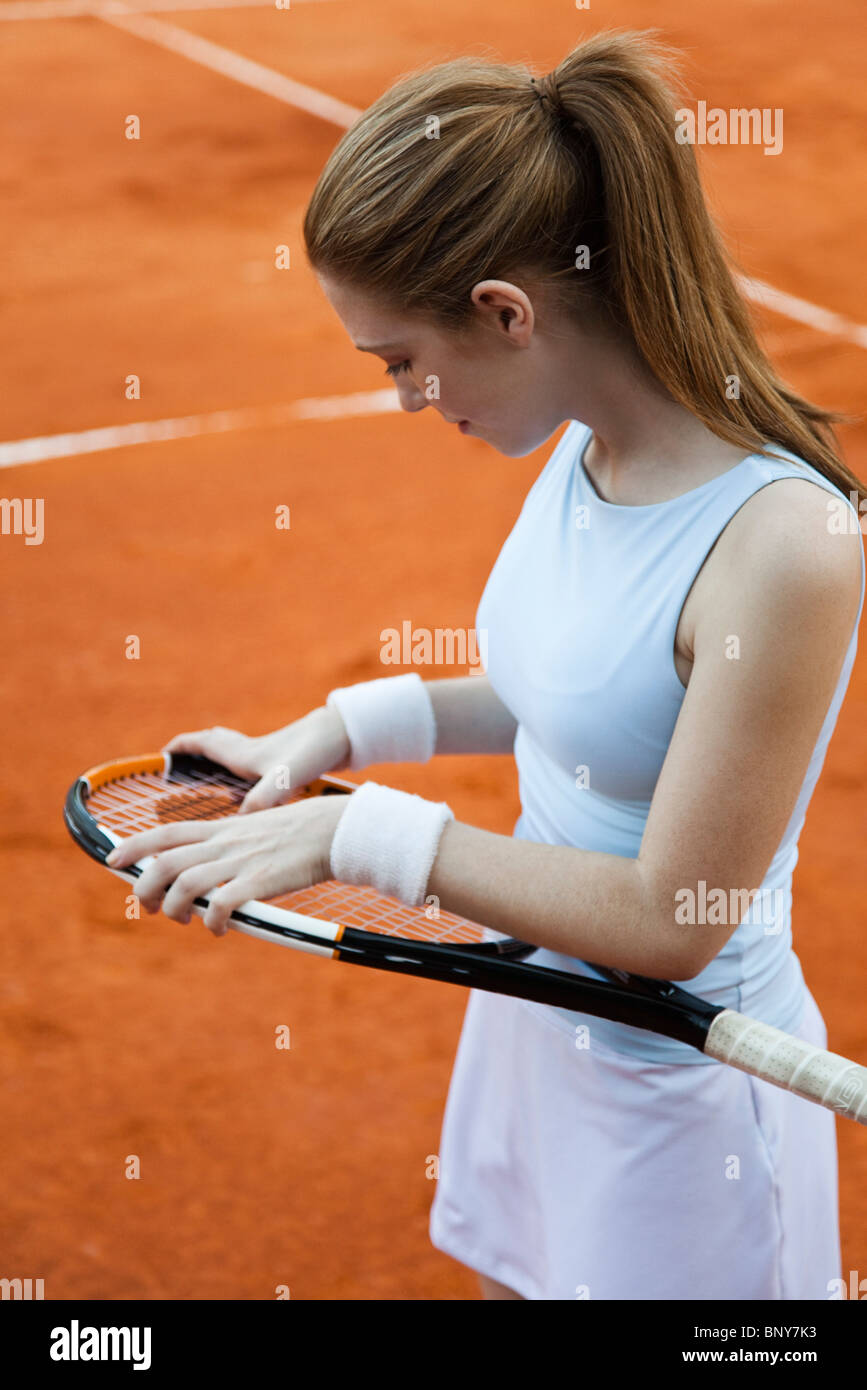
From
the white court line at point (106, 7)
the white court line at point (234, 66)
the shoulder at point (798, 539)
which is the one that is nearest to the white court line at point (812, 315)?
the white court line at point (234, 66)

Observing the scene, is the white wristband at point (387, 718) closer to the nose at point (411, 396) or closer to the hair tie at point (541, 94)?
the nose at point (411, 396)

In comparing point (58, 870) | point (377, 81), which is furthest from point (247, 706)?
point (377, 81)

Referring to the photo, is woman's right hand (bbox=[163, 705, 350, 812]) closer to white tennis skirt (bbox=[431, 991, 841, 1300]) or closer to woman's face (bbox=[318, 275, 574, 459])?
white tennis skirt (bbox=[431, 991, 841, 1300])

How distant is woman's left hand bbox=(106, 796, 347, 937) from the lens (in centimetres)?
166

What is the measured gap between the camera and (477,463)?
6730mm

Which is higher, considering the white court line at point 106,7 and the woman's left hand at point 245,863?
the white court line at point 106,7

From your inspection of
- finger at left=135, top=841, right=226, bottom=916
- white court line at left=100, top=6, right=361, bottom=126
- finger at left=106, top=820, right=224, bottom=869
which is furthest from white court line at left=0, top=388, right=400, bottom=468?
finger at left=135, top=841, right=226, bottom=916

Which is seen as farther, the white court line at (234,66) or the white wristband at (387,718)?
the white court line at (234,66)

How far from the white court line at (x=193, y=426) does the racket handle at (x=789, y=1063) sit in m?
5.63

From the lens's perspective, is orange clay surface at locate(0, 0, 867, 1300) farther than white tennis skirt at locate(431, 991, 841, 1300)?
Yes

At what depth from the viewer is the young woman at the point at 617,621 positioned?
1494 mm

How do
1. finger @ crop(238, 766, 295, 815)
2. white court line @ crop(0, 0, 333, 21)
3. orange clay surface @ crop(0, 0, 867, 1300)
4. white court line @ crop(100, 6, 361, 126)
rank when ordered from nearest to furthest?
finger @ crop(238, 766, 295, 815)
orange clay surface @ crop(0, 0, 867, 1300)
white court line @ crop(100, 6, 361, 126)
white court line @ crop(0, 0, 333, 21)

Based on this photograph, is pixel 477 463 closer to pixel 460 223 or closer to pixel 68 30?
pixel 460 223
